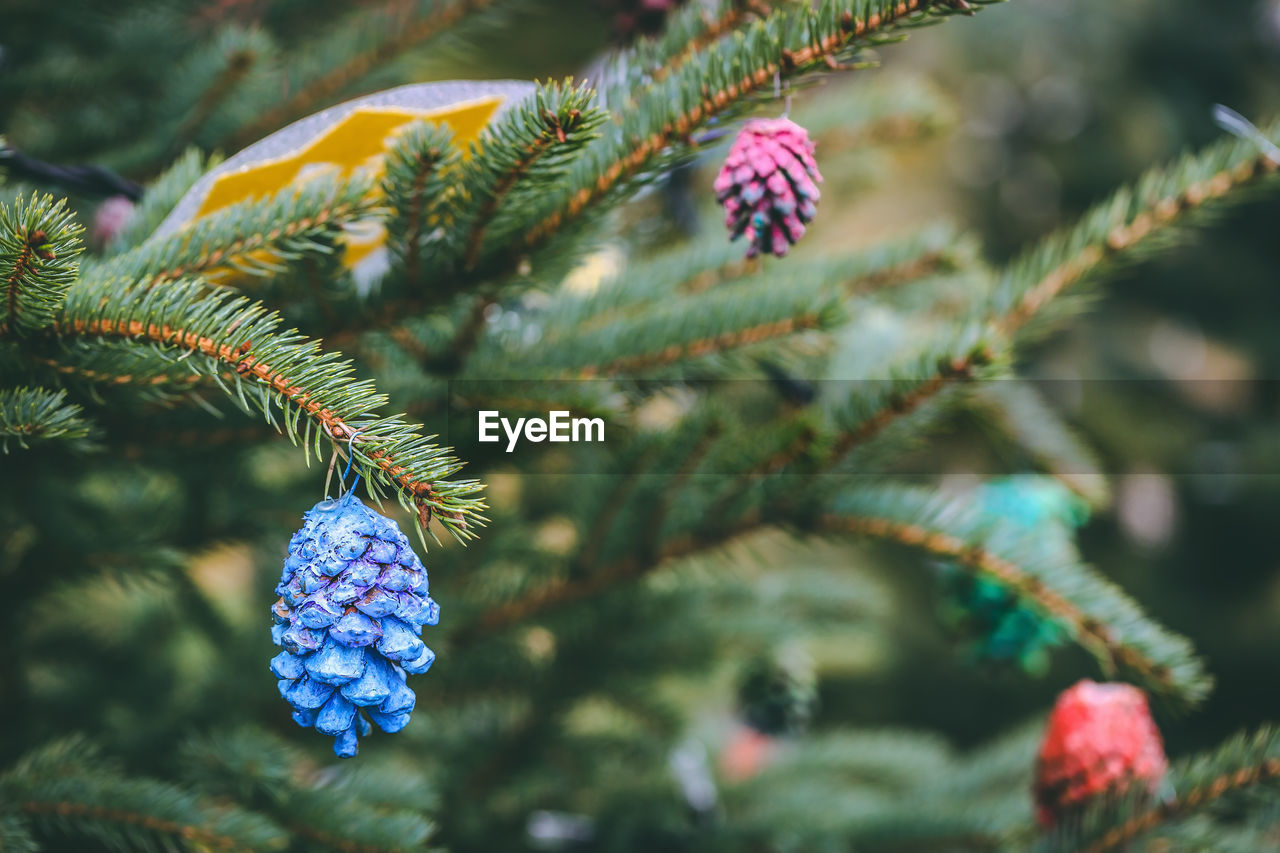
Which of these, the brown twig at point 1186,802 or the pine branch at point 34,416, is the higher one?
the pine branch at point 34,416

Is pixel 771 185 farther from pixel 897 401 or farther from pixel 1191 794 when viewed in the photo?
pixel 1191 794

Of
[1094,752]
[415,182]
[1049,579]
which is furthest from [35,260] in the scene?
→ [1094,752]

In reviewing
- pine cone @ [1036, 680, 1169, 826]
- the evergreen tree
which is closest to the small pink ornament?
the evergreen tree

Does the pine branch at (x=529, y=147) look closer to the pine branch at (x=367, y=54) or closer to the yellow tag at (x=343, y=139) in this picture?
the yellow tag at (x=343, y=139)

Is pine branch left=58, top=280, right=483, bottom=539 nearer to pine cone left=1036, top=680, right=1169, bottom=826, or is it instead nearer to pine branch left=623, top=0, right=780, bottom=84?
pine branch left=623, top=0, right=780, bottom=84

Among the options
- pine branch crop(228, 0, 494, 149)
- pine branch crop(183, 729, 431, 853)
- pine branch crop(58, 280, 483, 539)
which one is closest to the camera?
pine branch crop(58, 280, 483, 539)

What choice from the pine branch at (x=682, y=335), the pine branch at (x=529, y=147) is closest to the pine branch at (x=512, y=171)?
the pine branch at (x=529, y=147)
